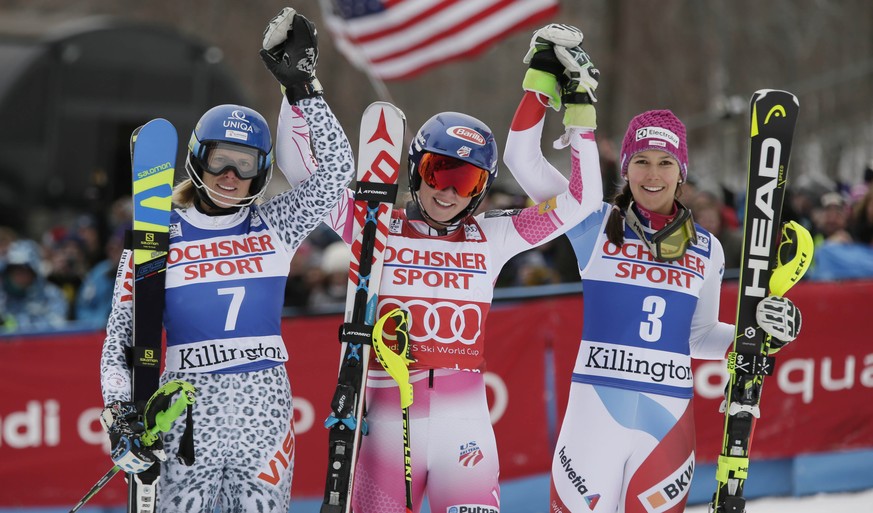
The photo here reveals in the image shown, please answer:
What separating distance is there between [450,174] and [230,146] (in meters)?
0.86

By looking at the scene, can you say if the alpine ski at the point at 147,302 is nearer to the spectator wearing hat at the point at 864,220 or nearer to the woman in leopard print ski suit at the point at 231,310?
the woman in leopard print ski suit at the point at 231,310

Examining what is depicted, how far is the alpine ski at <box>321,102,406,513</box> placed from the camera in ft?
15.8

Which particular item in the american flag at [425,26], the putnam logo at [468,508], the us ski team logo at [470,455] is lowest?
the putnam logo at [468,508]

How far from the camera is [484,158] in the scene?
5066mm

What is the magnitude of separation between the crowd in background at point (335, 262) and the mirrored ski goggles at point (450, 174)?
3.17 meters

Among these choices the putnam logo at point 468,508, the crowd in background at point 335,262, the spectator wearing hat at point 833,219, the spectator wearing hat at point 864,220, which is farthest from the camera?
the spectator wearing hat at point 833,219

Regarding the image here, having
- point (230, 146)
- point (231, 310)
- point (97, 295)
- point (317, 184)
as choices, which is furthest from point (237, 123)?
point (97, 295)

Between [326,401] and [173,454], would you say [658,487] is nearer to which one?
[173,454]

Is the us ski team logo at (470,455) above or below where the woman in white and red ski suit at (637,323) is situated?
below

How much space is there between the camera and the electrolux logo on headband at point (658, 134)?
16.8 feet

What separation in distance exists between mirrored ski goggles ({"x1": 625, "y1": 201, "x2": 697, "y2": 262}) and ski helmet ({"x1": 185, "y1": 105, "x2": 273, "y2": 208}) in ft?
4.94

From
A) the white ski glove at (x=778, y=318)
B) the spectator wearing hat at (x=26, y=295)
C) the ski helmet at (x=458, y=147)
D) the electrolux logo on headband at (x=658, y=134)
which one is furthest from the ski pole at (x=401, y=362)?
the spectator wearing hat at (x=26, y=295)

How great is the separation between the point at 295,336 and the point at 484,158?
3077 mm

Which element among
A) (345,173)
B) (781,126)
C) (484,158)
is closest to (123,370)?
(345,173)
